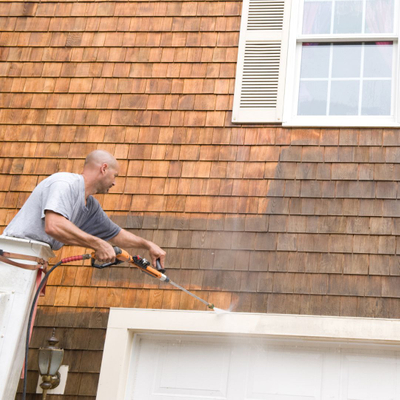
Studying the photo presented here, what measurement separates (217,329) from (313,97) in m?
1.97

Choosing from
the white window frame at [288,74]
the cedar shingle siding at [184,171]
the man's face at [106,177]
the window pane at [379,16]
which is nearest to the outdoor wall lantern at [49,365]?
the cedar shingle siding at [184,171]

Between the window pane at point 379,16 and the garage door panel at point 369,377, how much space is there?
258 cm

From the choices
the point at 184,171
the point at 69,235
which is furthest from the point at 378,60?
the point at 69,235

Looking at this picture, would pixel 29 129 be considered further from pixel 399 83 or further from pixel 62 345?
pixel 399 83

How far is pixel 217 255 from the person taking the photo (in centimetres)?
475

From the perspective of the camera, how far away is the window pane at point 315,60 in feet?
17.4

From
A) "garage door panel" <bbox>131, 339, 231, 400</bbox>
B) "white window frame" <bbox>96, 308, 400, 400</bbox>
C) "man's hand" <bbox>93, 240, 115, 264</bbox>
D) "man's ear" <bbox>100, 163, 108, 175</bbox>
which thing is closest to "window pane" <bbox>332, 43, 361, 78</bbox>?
"white window frame" <bbox>96, 308, 400, 400</bbox>

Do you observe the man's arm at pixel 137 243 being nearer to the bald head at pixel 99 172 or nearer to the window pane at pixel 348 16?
the bald head at pixel 99 172

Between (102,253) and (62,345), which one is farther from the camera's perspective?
(62,345)

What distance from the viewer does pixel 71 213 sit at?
3.97m

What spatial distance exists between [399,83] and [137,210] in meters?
2.22

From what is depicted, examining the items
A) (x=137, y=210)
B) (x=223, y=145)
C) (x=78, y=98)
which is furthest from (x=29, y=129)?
(x=223, y=145)

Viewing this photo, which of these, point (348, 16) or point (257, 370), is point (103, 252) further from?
point (348, 16)

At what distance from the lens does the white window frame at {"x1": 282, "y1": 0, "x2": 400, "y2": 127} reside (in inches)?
196
